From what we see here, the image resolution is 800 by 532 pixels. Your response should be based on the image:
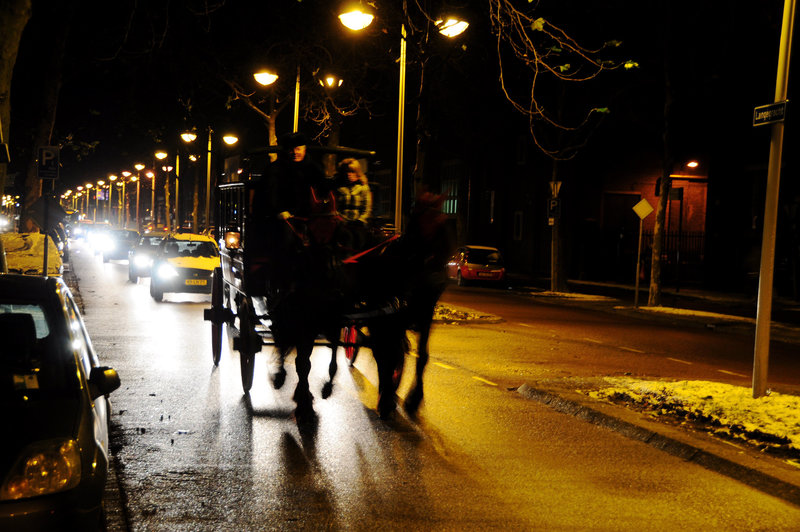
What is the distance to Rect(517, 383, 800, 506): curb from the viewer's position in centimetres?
651

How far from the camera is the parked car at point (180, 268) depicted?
72.1ft

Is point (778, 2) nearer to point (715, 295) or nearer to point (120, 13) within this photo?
point (715, 295)

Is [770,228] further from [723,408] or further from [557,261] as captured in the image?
[557,261]

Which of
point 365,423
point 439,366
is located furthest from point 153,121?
point 365,423

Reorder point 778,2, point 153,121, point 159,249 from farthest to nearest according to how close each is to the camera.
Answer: point 153,121 → point 778,2 → point 159,249

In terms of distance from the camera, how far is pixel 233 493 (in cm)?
606

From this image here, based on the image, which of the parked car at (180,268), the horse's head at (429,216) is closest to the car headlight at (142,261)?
the parked car at (180,268)

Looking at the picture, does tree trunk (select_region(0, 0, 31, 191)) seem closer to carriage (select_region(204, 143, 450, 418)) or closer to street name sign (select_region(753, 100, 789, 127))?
carriage (select_region(204, 143, 450, 418))

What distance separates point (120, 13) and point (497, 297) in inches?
622

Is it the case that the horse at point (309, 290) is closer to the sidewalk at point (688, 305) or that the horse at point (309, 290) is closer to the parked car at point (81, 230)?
the sidewalk at point (688, 305)

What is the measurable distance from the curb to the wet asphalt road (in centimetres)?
11

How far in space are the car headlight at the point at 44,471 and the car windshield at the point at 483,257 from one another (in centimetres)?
3171

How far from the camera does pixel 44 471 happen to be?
13.4 ft

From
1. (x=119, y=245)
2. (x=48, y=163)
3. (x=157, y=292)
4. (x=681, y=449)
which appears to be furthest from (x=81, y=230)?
(x=681, y=449)
